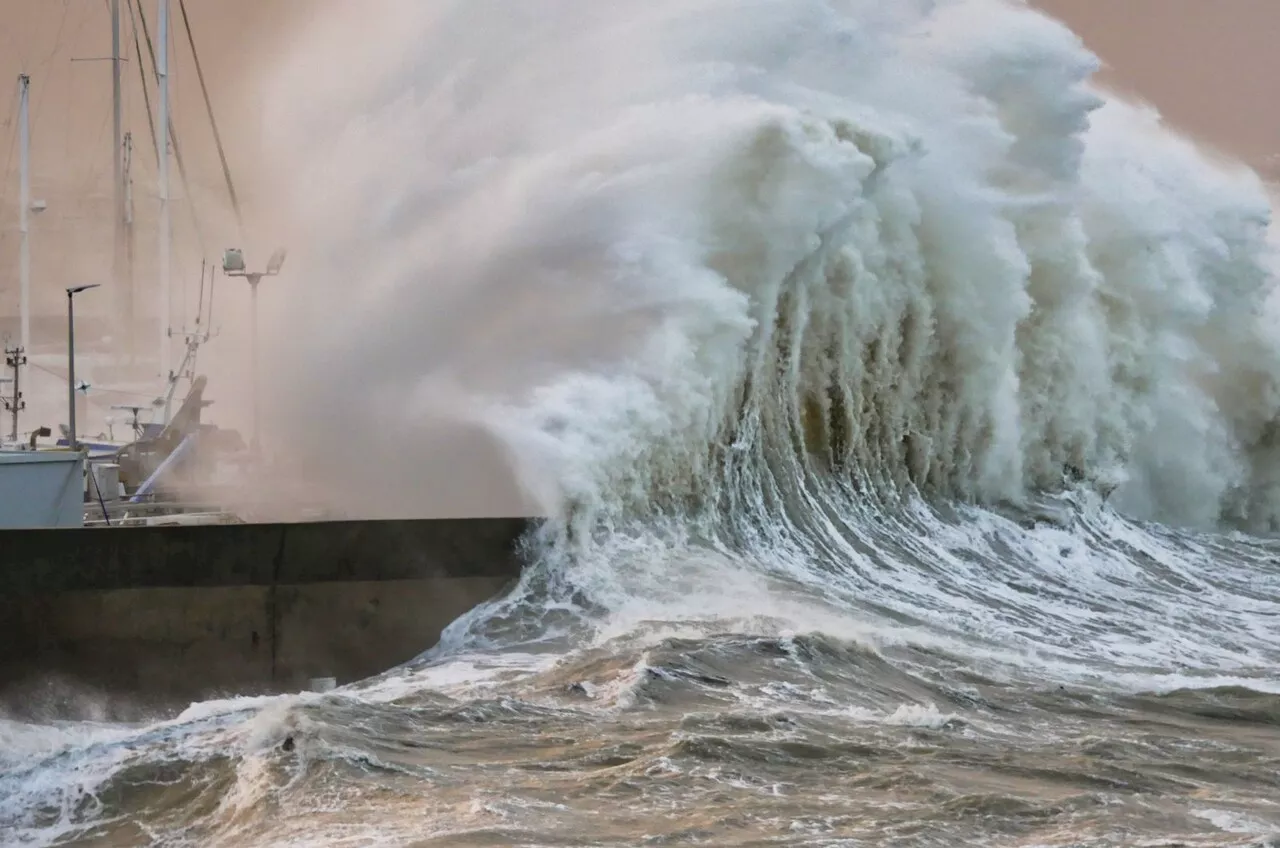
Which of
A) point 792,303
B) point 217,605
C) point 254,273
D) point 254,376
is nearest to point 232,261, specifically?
point 254,273

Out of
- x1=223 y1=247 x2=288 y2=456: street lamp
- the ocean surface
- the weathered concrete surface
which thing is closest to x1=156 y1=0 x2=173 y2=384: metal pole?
x1=223 y1=247 x2=288 y2=456: street lamp

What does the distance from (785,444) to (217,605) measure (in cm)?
711

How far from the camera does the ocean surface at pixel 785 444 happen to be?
7.62 m

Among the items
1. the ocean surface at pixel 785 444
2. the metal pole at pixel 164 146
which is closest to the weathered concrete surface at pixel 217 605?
the ocean surface at pixel 785 444

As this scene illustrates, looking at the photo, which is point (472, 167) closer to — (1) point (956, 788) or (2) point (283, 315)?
(2) point (283, 315)

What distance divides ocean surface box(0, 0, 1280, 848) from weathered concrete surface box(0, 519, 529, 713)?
0.43 meters

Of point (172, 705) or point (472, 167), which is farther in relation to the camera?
point (472, 167)

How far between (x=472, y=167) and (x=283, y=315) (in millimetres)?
5199

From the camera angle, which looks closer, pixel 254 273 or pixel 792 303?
pixel 792 303

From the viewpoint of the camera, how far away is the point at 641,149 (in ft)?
53.6

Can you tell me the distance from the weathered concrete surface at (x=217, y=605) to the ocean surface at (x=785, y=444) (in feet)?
1.41

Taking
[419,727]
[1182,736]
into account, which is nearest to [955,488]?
[1182,736]

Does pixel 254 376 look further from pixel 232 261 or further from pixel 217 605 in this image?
pixel 217 605

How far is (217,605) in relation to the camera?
34.8 feet
